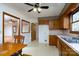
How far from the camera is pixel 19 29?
5215mm

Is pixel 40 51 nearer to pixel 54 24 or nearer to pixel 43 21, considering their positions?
pixel 54 24

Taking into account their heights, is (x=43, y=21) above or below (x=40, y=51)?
above

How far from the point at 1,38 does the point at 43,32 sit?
4128 millimetres

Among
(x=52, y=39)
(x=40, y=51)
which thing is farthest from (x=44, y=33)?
(x=40, y=51)

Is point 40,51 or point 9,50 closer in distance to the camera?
point 9,50

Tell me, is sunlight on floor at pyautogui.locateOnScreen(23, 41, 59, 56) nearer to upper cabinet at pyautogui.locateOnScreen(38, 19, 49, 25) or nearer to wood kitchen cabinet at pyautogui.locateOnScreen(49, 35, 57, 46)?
wood kitchen cabinet at pyautogui.locateOnScreen(49, 35, 57, 46)

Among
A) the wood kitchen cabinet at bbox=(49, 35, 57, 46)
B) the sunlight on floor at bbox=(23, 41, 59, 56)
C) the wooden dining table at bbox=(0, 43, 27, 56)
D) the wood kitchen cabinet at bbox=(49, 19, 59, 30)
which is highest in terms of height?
the wood kitchen cabinet at bbox=(49, 19, 59, 30)

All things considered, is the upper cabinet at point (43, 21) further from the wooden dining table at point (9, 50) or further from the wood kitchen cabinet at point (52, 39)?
the wooden dining table at point (9, 50)

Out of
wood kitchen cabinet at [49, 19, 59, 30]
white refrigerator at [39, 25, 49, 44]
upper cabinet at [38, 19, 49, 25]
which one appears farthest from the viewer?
white refrigerator at [39, 25, 49, 44]

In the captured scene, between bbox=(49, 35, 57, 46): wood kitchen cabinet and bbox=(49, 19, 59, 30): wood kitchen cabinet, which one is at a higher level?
bbox=(49, 19, 59, 30): wood kitchen cabinet

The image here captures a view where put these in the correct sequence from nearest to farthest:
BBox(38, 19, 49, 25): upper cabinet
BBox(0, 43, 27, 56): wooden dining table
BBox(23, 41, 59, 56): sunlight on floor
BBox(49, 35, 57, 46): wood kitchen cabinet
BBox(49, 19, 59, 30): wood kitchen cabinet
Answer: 1. BBox(0, 43, 27, 56): wooden dining table
2. BBox(23, 41, 59, 56): sunlight on floor
3. BBox(49, 35, 57, 46): wood kitchen cabinet
4. BBox(49, 19, 59, 30): wood kitchen cabinet
5. BBox(38, 19, 49, 25): upper cabinet

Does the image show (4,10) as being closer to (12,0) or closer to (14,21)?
(14,21)

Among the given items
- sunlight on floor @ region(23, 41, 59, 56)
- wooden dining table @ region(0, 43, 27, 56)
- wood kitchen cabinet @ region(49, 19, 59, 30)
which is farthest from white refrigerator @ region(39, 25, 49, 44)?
wooden dining table @ region(0, 43, 27, 56)

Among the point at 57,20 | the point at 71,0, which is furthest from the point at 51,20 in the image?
the point at 71,0
